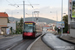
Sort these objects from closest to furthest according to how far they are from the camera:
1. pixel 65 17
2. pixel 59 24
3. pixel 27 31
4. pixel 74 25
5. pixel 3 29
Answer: pixel 27 31, pixel 74 25, pixel 59 24, pixel 3 29, pixel 65 17

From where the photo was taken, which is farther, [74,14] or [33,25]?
[74,14]

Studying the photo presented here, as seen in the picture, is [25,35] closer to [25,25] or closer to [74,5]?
[25,25]

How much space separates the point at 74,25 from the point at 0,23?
154ft

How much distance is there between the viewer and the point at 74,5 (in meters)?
40.2

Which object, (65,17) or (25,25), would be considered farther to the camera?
(65,17)

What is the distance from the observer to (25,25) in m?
34.8

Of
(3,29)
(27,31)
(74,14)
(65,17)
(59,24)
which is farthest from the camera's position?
(65,17)

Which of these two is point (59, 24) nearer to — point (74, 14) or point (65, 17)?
point (74, 14)

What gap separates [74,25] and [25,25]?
1352cm

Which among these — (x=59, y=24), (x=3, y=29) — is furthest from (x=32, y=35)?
(x=3, y=29)

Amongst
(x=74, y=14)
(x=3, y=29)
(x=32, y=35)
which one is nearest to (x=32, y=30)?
(x=32, y=35)

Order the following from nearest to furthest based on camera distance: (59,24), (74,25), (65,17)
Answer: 1. (74,25)
2. (59,24)
3. (65,17)

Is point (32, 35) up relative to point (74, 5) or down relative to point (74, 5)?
down

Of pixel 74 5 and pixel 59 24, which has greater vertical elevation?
pixel 74 5
